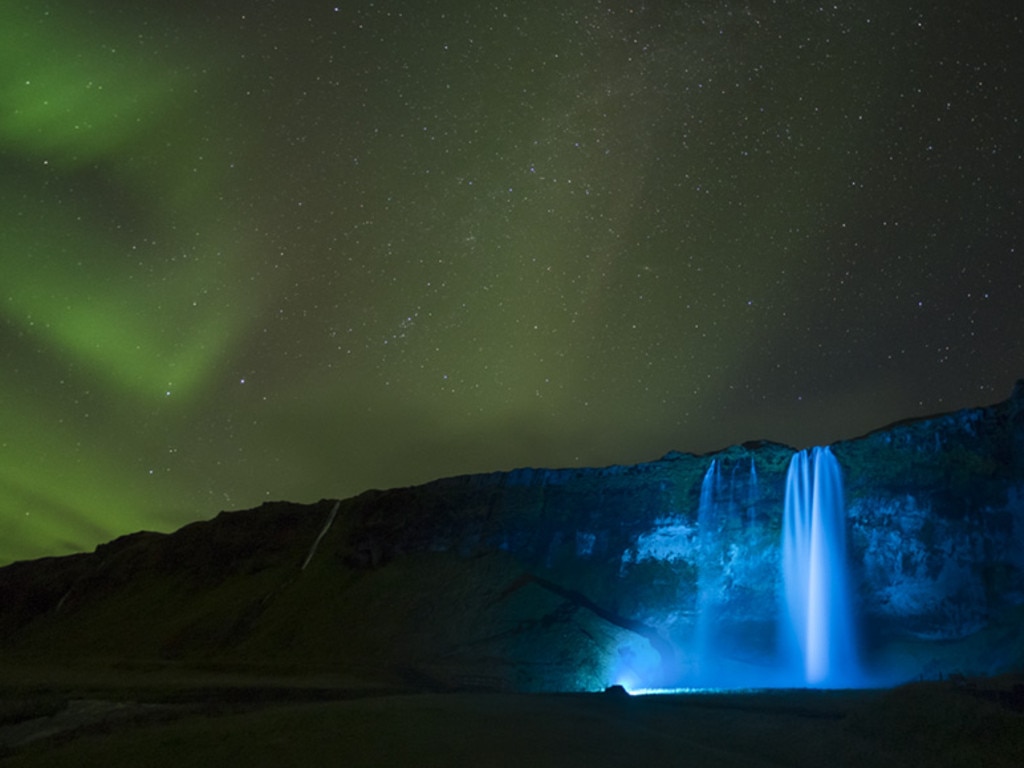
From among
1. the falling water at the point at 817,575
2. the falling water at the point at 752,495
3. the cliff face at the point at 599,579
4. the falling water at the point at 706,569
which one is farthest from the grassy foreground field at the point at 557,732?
the falling water at the point at 752,495

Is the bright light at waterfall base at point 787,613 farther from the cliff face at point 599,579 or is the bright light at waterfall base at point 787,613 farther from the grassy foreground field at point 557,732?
the grassy foreground field at point 557,732

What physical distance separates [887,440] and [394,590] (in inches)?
1123

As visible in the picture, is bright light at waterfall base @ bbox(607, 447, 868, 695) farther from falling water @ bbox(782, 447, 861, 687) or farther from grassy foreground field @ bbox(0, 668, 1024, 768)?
grassy foreground field @ bbox(0, 668, 1024, 768)

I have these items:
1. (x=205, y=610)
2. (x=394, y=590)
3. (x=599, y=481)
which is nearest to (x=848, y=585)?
(x=599, y=481)

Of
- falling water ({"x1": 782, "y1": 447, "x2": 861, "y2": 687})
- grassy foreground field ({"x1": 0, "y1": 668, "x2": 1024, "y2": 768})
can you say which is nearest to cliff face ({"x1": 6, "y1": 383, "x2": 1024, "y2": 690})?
falling water ({"x1": 782, "y1": 447, "x2": 861, "y2": 687})

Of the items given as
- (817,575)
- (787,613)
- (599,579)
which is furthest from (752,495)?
(599,579)

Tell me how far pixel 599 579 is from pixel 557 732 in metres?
28.0

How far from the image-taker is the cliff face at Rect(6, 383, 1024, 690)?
97.0 feet

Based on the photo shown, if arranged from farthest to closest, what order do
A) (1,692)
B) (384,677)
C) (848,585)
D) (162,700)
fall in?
1. (848,585)
2. (384,677)
3. (1,692)
4. (162,700)

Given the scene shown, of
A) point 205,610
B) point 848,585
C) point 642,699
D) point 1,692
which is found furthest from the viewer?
point 205,610

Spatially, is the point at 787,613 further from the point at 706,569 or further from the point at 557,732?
the point at 557,732

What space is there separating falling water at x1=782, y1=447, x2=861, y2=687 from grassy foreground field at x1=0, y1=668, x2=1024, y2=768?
14097 millimetres

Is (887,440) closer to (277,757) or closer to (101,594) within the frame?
(277,757)

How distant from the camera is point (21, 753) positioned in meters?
13.4
